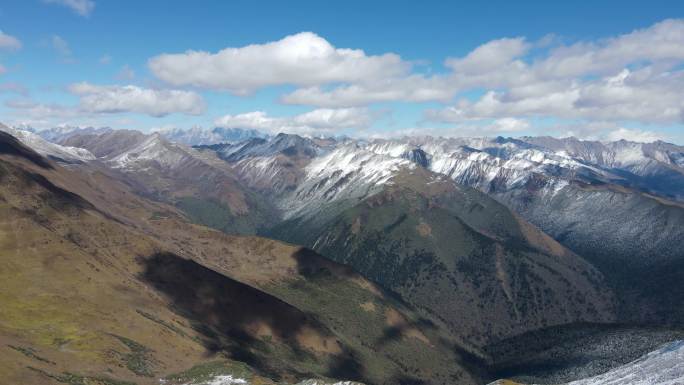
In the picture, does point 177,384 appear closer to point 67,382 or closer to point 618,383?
point 67,382

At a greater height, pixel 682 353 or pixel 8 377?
pixel 682 353

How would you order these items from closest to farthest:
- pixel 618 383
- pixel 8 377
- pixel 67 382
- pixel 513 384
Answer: pixel 8 377 < pixel 67 382 < pixel 618 383 < pixel 513 384

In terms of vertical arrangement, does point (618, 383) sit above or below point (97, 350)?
above

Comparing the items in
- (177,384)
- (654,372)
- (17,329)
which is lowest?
(177,384)

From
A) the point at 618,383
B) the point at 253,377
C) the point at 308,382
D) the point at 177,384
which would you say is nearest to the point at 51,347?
the point at 177,384

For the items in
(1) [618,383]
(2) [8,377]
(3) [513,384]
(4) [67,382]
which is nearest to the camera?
(2) [8,377]

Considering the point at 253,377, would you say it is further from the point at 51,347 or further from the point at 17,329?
the point at 17,329

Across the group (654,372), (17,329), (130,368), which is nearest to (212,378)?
(130,368)

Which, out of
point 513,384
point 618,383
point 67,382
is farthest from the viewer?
point 513,384

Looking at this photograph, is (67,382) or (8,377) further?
(67,382)

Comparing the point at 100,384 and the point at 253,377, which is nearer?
the point at 100,384
